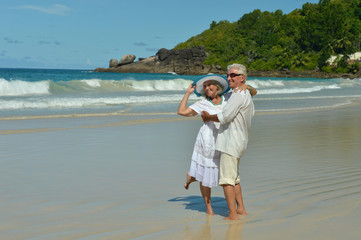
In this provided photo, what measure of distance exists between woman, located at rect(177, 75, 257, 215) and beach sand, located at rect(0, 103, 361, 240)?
44 cm

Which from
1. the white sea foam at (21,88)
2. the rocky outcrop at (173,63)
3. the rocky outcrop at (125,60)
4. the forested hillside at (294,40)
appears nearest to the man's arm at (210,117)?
the white sea foam at (21,88)

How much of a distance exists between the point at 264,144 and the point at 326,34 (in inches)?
4471

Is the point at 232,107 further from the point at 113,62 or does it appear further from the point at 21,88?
the point at 113,62

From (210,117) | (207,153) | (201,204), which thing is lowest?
(201,204)

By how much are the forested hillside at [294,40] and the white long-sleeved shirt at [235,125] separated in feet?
327

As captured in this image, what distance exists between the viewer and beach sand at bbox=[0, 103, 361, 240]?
3691mm

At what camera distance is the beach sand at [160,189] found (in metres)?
3.69

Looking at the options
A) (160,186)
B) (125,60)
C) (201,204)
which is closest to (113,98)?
(160,186)

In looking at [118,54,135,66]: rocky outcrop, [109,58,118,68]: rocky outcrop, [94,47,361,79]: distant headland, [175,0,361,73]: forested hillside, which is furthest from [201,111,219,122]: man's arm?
[109,58,118,68]: rocky outcrop

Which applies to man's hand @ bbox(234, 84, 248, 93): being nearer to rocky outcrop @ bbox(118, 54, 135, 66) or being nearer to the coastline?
the coastline

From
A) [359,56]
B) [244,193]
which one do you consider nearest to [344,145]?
[244,193]

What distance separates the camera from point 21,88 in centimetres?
3059

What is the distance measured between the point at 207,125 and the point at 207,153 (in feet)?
0.87

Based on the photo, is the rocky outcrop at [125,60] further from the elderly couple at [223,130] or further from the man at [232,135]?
the man at [232,135]
